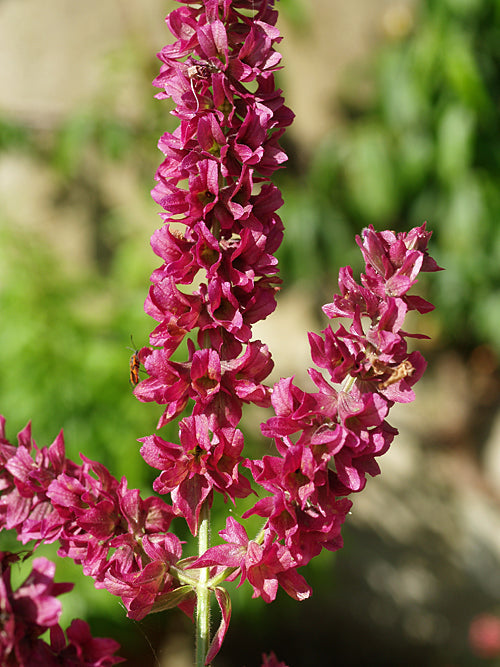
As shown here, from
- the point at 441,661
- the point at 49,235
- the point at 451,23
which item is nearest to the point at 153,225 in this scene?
the point at 49,235

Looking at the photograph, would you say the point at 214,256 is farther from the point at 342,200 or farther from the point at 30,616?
the point at 342,200

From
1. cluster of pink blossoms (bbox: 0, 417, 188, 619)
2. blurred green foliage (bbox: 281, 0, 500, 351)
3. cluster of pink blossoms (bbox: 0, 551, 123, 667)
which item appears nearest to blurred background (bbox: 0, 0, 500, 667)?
blurred green foliage (bbox: 281, 0, 500, 351)

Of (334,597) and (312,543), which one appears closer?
(312,543)

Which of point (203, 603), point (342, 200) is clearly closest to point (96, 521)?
point (203, 603)

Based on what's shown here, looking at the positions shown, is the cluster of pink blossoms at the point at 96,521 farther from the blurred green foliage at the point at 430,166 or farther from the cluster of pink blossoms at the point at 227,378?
the blurred green foliage at the point at 430,166

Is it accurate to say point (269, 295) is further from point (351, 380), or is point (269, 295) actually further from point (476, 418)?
point (476, 418)
